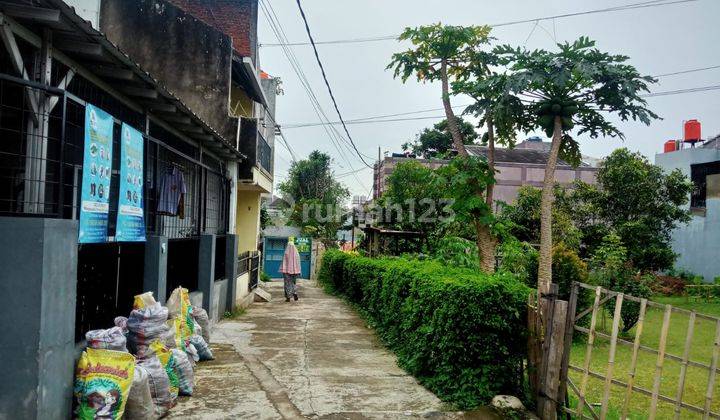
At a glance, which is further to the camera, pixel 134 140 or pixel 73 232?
pixel 134 140

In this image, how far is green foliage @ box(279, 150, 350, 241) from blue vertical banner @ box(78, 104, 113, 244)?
89.3 feet

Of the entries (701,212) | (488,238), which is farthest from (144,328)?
(701,212)

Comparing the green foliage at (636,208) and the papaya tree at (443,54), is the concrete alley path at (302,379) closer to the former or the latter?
the papaya tree at (443,54)

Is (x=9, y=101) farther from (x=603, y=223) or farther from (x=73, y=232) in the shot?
(x=603, y=223)

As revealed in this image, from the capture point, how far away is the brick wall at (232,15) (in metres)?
15.8

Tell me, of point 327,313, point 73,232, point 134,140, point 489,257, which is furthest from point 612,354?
point 327,313

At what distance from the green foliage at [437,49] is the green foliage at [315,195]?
21.7 m

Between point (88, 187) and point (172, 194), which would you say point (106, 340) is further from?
point (172, 194)

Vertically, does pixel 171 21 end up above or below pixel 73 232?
above

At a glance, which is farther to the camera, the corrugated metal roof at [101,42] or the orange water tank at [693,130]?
the orange water tank at [693,130]

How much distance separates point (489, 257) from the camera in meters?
10.5

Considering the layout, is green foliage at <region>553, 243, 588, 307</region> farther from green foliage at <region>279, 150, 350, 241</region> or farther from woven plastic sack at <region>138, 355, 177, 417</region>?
green foliage at <region>279, 150, 350, 241</region>

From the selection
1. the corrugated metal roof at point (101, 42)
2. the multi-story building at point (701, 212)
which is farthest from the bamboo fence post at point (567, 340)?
the multi-story building at point (701, 212)

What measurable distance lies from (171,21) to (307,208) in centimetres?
2119
